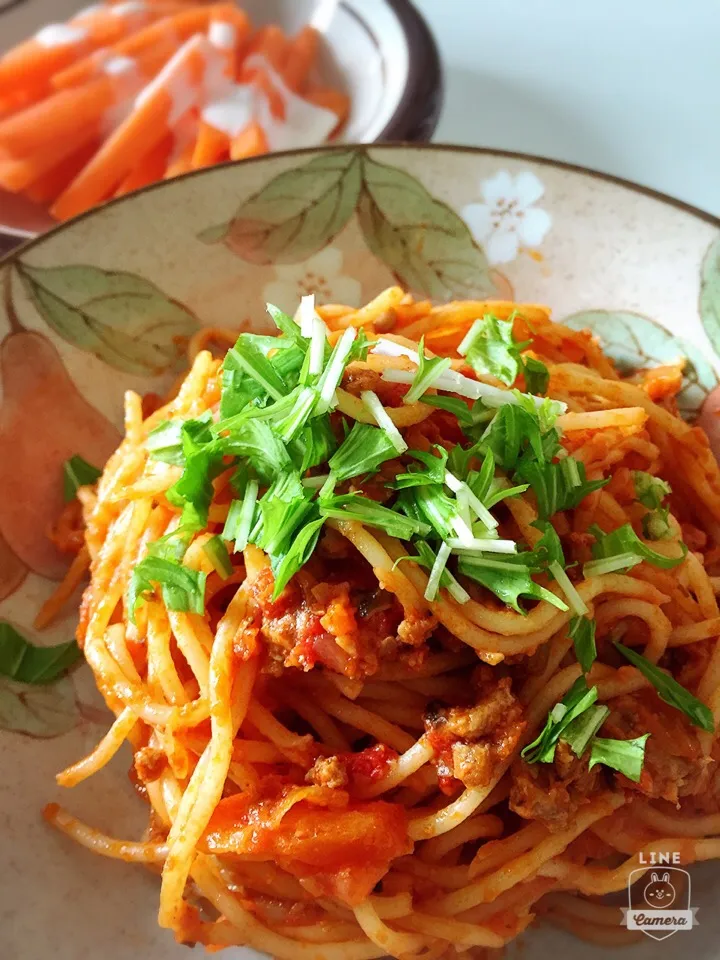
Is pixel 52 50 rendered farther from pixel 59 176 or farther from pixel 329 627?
pixel 329 627

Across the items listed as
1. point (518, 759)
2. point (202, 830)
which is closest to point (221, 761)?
point (202, 830)

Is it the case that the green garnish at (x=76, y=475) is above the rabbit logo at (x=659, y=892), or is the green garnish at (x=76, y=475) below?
above

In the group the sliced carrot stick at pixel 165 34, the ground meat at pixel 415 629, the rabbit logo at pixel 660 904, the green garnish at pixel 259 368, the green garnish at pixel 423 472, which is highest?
the sliced carrot stick at pixel 165 34

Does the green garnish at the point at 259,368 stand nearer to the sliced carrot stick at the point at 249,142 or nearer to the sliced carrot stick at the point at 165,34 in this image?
the sliced carrot stick at the point at 249,142

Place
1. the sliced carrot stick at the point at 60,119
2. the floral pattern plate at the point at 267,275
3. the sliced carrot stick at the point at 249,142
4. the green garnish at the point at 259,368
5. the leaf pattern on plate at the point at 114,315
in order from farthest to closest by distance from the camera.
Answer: the sliced carrot stick at the point at 60,119
the sliced carrot stick at the point at 249,142
the leaf pattern on plate at the point at 114,315
the floral pattern plate at the point at 267,275
the green garnish at the point at 259,368

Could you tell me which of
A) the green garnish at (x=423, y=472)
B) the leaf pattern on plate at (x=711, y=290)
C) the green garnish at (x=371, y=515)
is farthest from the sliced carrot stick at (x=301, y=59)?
the green garnish at (x=371, y=515)

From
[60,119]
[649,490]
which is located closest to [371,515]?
[649,490]

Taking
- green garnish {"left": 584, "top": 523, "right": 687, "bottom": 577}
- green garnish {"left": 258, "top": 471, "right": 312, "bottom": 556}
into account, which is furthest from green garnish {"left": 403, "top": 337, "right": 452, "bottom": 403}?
green garnish {"left": 584, "top": 523, "right": 687, "bottom": 577}
